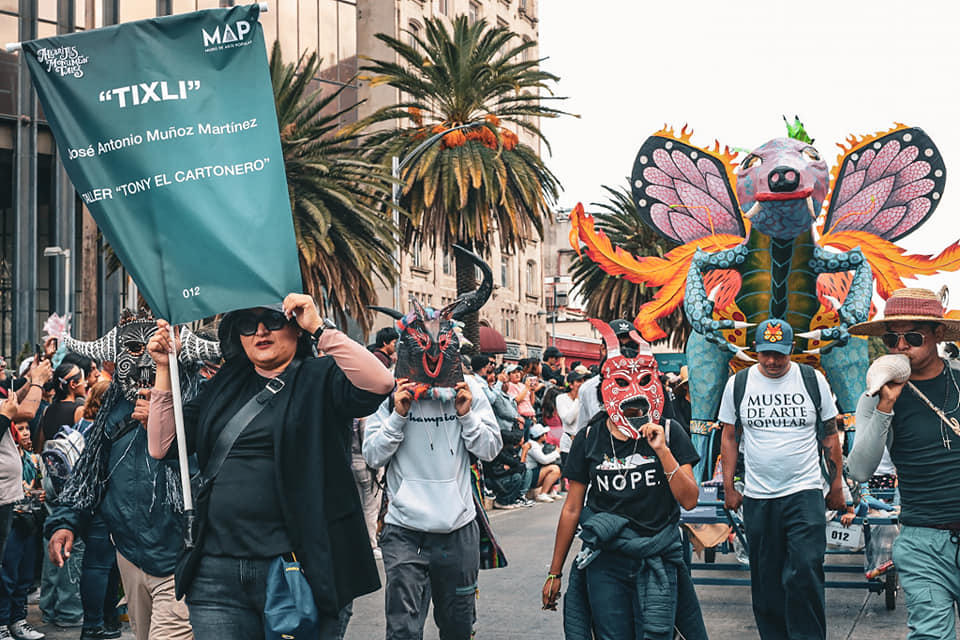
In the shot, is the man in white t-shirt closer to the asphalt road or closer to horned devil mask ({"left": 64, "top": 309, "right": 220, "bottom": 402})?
the asphalt road

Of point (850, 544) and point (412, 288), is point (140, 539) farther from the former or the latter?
point (412, 288)

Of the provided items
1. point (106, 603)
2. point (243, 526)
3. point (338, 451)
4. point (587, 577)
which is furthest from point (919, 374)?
point (106, 603)

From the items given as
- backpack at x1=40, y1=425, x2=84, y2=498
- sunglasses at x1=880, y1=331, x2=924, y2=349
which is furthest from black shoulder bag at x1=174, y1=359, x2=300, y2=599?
backpack at x1=40, y1=425, x2=84, y2=498

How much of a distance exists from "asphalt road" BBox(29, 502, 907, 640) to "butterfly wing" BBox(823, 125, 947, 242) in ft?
10.2

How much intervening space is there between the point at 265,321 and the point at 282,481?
25.0 inches

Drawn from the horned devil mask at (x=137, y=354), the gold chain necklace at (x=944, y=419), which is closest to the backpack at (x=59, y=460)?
the horned devil mask at (x=137, y=354)

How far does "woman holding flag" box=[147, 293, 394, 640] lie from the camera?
402 centimetres

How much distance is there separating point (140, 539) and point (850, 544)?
4.78 metres

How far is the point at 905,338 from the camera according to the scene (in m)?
5.38

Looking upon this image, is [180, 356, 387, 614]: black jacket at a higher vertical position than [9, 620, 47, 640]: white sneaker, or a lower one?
higher

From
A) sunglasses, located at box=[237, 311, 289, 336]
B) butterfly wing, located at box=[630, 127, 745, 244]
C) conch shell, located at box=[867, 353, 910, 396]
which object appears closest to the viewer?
sunglasses, located at box=[237, 311, 289, 336]

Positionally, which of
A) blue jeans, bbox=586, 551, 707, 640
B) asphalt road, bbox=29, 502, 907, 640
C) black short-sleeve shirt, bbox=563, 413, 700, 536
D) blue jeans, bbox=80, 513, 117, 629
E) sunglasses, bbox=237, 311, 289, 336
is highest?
sunglasses, bbox=237, 311, 289, 336

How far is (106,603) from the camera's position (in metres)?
8.35

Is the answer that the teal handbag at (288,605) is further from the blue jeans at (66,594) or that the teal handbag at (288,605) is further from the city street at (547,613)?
the blue jeans at (66,594)
